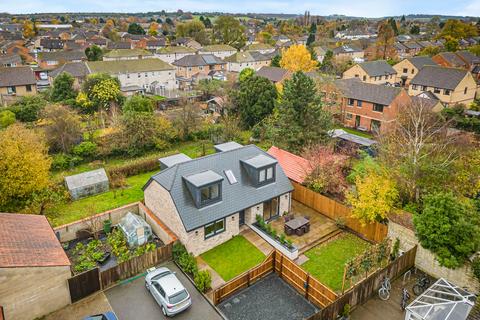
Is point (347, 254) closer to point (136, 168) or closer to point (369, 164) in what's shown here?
point (369, 164)

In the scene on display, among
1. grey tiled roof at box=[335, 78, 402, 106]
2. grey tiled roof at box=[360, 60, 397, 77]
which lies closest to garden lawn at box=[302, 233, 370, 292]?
grey tiled roof at box=[335, 78, 402, 106]

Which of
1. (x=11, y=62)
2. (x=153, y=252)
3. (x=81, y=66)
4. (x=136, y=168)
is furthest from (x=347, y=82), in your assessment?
(x=11, y=62)

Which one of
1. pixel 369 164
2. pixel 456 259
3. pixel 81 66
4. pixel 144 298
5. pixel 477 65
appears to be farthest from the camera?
pixel 477 65

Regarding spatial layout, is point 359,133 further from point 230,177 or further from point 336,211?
point 230,177

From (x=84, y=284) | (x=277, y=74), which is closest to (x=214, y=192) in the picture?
(x=84, y=284)

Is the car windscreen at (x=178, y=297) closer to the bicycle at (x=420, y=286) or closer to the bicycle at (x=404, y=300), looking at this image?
the bicycle at (x=404, y=300)

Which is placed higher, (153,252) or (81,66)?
(81,66)

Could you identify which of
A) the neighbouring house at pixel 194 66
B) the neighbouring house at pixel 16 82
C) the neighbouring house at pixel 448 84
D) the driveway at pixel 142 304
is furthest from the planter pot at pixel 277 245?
the neighbouring house at pixel 194 66
